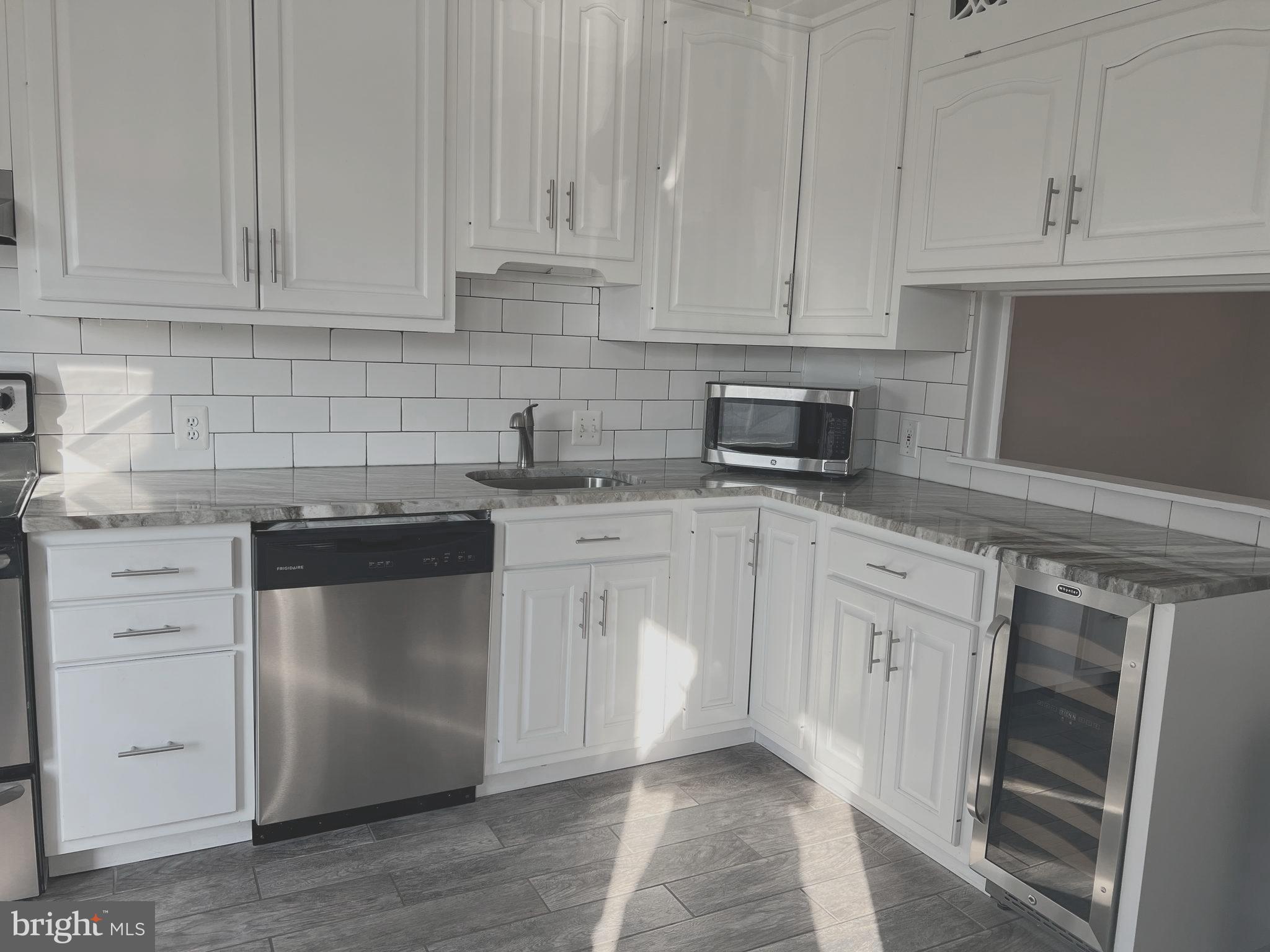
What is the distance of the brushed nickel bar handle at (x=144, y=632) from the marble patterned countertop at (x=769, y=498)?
26 cm

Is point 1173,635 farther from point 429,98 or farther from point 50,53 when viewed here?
point 50,53

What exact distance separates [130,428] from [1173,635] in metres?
2.69

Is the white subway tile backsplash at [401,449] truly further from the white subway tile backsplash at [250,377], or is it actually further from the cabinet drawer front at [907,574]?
the cabinet drawer front at [907,574]

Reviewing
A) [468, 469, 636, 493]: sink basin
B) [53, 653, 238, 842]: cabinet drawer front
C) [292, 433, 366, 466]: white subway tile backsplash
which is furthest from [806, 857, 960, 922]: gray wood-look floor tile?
[292, 433, 366, 466]: white subway tile backsplash

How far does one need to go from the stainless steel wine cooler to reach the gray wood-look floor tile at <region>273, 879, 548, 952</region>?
1106 mm

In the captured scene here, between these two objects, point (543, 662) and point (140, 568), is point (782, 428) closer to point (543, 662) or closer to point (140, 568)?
point (543, 662)

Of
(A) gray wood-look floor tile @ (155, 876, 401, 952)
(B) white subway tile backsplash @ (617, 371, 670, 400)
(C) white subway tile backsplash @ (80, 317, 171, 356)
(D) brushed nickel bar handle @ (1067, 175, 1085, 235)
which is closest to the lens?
(A) gray wood-look floor tile @ (155, 876, 401, 952)

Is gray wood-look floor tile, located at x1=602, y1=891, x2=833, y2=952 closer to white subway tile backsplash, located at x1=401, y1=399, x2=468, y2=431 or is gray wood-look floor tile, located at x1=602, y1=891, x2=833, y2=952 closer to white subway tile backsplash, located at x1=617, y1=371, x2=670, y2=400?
white subway tile backsplash, located at x1=401, y1=399, x2=468, y2=431

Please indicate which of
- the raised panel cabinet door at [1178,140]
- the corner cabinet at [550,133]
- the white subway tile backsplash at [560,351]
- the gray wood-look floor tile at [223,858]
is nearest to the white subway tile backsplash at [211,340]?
the corner cabinet at [550,133]

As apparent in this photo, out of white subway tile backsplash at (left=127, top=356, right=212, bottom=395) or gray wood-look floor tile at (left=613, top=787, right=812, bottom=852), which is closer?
gray wood-look floor tile at (left=613, top=787, right=812, bottom=852)

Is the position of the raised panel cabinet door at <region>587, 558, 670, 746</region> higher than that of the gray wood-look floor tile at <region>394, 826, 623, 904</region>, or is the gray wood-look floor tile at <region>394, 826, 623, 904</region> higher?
the raised panel cabinet door at <region>587, 558, 670, 746</region>

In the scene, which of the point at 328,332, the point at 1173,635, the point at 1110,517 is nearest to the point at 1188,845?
the point at 1173,635

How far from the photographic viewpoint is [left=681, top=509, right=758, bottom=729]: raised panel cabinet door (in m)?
2.92

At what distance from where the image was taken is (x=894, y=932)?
2.19 metres
